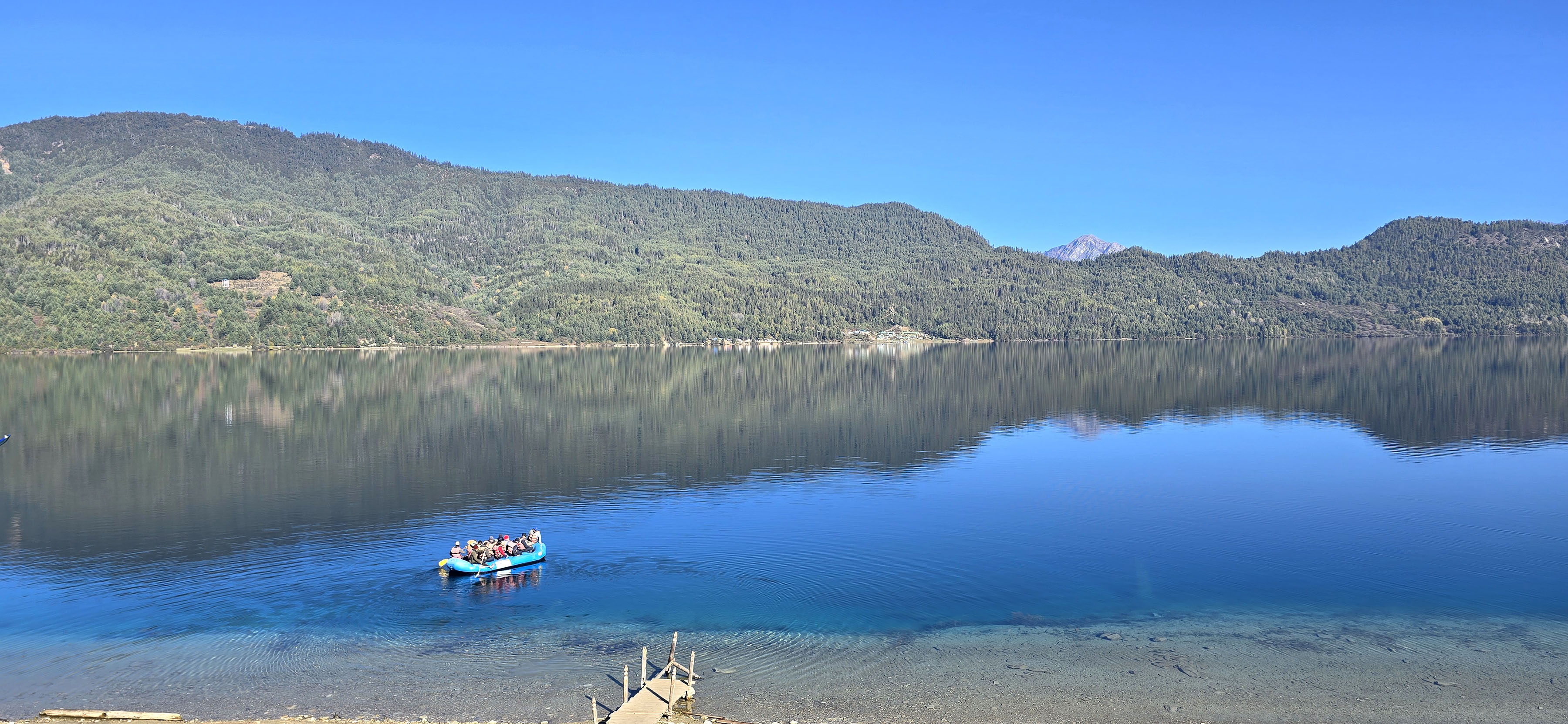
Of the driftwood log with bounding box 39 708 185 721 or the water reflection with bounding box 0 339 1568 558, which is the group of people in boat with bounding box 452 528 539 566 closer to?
the water reflection with bounding box 0 339 1568 558

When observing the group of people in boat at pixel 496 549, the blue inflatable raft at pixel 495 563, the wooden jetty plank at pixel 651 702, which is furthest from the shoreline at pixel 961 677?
the group of people in boat at pixel 496 549

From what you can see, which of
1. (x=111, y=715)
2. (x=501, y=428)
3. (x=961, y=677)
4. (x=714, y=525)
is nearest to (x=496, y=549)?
(x=714, y=525)

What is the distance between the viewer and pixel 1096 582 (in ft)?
147

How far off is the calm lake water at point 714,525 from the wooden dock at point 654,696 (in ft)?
15.9

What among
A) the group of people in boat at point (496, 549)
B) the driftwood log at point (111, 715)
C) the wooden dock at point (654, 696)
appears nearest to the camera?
the driftwood log at point (111, 715)

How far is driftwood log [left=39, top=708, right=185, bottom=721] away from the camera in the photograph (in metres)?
27.6

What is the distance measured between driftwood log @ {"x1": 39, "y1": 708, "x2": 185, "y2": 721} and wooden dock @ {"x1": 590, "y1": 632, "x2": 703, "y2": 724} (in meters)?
11.6

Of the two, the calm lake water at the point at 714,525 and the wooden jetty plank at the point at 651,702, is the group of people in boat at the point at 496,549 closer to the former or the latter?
the calm lake water at the point at 714,525

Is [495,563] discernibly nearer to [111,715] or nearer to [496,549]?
[496,549]

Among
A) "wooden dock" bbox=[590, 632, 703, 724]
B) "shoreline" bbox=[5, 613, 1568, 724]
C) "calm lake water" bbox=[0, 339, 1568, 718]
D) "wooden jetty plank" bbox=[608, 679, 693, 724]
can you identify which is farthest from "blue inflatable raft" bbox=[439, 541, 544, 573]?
"wooden jetty plank" bbox=[608, 679, 693, 724]

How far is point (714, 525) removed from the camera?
185 ft

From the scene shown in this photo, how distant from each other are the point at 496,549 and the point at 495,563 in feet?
3.06

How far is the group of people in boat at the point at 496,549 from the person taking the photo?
45188 millimetres

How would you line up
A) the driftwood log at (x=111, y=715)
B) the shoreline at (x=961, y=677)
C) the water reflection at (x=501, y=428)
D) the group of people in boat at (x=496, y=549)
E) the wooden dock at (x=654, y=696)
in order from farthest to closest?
1. the water reflection at (x=501, y=428)
2. the group of people in boat at (x=496, y=549)
3. the shoreline at (x=961, y=677)
4. the wooden dock at (x=654, y=696)
5. the driftwood log at (x=111, y=715)
